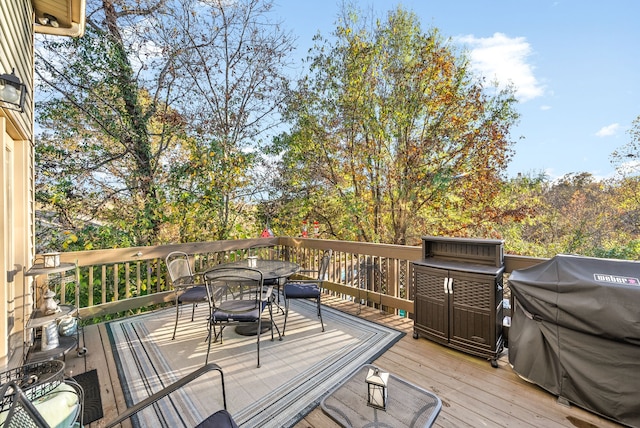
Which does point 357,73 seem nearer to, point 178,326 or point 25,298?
point 178,326

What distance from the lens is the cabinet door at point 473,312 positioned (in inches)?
104

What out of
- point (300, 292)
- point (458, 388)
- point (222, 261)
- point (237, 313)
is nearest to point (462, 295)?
point (458, 388)

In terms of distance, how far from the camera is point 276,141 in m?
6.71

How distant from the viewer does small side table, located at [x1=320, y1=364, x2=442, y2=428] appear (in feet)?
4.92

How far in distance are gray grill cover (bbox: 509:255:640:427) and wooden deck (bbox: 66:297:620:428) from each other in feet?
0.47

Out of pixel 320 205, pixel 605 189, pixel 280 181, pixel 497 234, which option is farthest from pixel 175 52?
pixel 605 189

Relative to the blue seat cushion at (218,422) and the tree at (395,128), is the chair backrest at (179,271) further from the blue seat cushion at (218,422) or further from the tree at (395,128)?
the tree at (395,128)

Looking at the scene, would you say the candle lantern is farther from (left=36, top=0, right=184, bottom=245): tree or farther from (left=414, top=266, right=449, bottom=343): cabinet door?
(left=36, top=0, right=184, bottom=245): tree

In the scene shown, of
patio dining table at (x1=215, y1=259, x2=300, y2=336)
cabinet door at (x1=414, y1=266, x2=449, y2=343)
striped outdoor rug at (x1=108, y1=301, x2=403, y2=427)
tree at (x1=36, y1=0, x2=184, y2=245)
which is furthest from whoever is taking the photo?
tree at (x1=36, y1=0, x2=184, y2=245)

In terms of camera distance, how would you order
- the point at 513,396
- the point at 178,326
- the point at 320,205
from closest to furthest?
1. the point at 513,396
2. the point at 178,326
3. the point at 320,205

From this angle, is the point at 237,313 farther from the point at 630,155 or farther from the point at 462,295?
the point at 630,155

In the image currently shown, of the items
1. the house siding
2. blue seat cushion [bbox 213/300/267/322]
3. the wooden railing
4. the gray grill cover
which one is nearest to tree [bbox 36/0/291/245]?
the wooden railing

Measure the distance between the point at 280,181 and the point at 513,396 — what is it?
5.99 meters

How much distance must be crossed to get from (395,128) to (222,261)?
545cm
